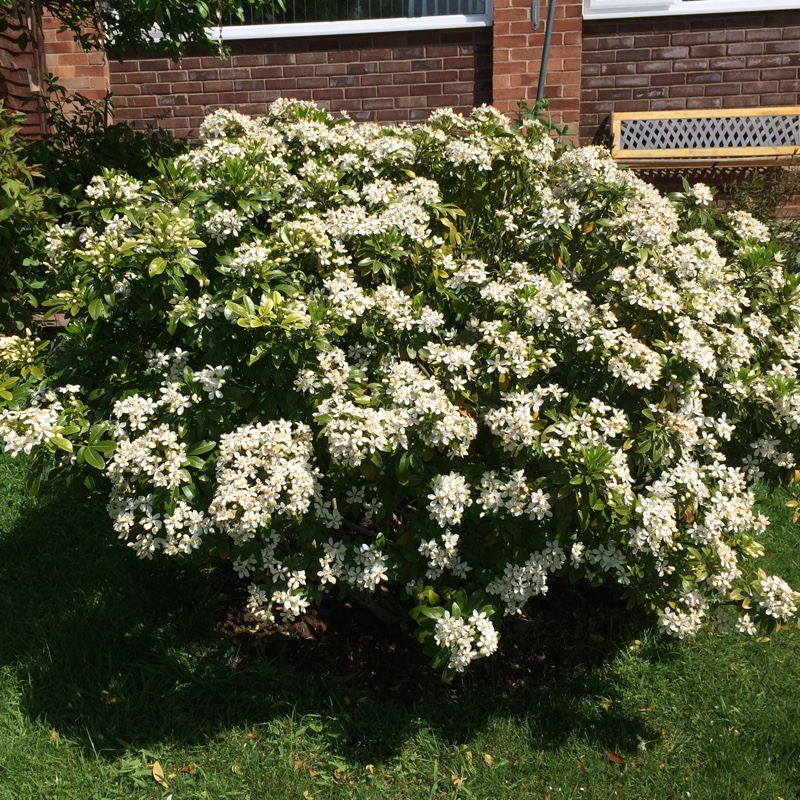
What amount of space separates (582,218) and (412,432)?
1268mm

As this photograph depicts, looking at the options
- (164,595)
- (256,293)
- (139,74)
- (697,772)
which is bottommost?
(697,772)

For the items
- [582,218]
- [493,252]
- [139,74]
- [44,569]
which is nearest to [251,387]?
[493,252]

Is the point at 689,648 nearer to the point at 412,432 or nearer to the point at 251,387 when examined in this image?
the point at 412,432

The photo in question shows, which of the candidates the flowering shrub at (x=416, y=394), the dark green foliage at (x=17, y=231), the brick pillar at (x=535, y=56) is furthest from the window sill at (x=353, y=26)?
the flowering shrub at (x=416, y=394)

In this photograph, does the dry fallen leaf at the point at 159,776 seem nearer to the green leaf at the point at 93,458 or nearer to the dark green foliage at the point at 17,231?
the green leaf at the point at 93,458

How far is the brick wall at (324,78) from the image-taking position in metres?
8.10

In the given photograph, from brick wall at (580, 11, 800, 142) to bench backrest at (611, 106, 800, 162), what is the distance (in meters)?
0.25

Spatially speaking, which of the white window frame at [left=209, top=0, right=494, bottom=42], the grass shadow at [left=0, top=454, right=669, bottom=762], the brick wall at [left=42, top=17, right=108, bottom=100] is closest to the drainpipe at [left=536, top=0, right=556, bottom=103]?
the white window frame at [left=209, top=0, right=494, bottom=42]

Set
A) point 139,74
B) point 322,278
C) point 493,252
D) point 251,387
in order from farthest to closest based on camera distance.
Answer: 1. point 139,74
2. point 493,252
3. point 322,278
4. point 251,387

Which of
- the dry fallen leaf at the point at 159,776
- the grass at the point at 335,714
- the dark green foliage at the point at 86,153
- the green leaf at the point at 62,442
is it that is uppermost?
the dark green foliage at the point at 86,153

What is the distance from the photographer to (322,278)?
287 cm

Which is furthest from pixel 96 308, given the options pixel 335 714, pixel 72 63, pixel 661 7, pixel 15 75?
pixel 661 7

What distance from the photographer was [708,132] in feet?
26.0

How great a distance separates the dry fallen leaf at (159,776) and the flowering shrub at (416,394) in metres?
0.74
